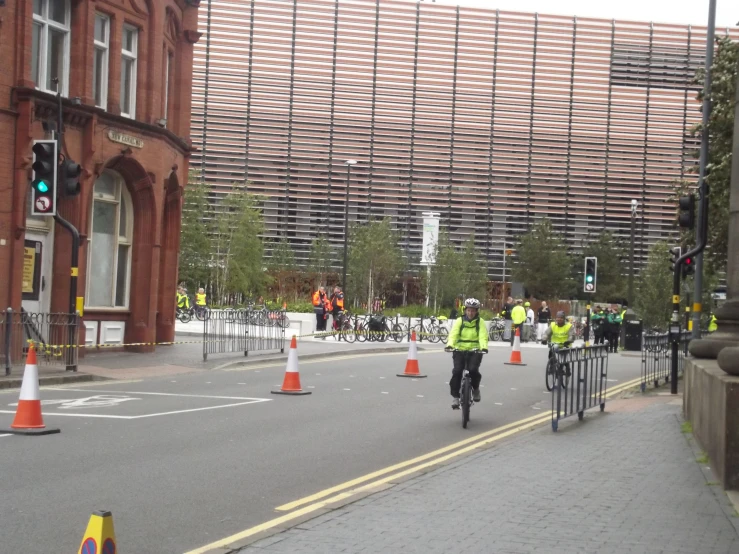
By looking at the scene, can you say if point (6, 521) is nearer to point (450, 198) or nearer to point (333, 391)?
point (333, 391)

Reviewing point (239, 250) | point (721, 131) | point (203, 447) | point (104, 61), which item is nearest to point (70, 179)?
point (104, 61)

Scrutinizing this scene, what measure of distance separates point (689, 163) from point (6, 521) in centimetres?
7284

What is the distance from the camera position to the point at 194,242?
6241cm

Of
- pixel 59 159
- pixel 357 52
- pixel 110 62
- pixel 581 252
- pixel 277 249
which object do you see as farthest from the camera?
pixel 581 252

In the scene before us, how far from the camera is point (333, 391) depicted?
18859 mm

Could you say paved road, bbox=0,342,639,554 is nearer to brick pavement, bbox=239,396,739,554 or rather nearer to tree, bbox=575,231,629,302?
brick pavement, bbox=239,396,739,554

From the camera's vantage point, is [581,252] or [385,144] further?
[581,252]

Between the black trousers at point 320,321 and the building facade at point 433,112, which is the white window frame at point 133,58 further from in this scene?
the building facade at point 433,112

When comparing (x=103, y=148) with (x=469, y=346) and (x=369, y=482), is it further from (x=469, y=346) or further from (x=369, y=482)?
(x=369, y=482)

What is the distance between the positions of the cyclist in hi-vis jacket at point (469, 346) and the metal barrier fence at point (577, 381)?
117cm

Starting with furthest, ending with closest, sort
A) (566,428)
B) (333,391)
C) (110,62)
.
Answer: (110,62) < (333,391) < (566,428)

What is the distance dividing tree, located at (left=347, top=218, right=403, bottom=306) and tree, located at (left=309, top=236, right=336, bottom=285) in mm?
4584

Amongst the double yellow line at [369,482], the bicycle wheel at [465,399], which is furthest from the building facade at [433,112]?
the double yellow line at [369,482]

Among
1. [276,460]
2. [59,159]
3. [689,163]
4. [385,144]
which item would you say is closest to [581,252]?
[689,163]
